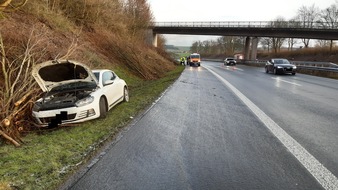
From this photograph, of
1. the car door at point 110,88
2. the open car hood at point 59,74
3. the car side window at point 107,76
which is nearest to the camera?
the open car hood at point 59,74

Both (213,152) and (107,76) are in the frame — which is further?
(107,76)

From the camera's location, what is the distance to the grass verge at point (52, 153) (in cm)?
372

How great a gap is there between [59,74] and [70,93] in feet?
3.58

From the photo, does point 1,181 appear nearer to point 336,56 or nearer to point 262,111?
point 262,111

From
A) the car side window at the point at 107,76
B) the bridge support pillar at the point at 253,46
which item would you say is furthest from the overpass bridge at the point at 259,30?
the car side window at the point at 107,76

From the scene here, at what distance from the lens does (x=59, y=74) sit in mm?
7859

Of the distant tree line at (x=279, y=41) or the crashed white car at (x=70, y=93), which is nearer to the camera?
the crashed white car at (x=70, y=93)

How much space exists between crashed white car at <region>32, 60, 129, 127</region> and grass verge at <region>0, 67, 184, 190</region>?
30 centimetres

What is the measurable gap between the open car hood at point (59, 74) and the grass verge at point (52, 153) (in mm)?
1519

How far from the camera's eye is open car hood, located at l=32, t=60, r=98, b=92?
7.20m

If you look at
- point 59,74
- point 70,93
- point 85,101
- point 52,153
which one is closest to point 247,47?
point 59,74

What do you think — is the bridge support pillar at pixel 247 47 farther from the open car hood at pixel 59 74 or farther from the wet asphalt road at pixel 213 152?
the open car hood at pixel 59 74

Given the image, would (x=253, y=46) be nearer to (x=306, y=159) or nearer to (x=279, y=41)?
(x=279, y=41)

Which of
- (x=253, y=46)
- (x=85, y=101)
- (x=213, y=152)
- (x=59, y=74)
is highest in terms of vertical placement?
(x=253, y=46)
